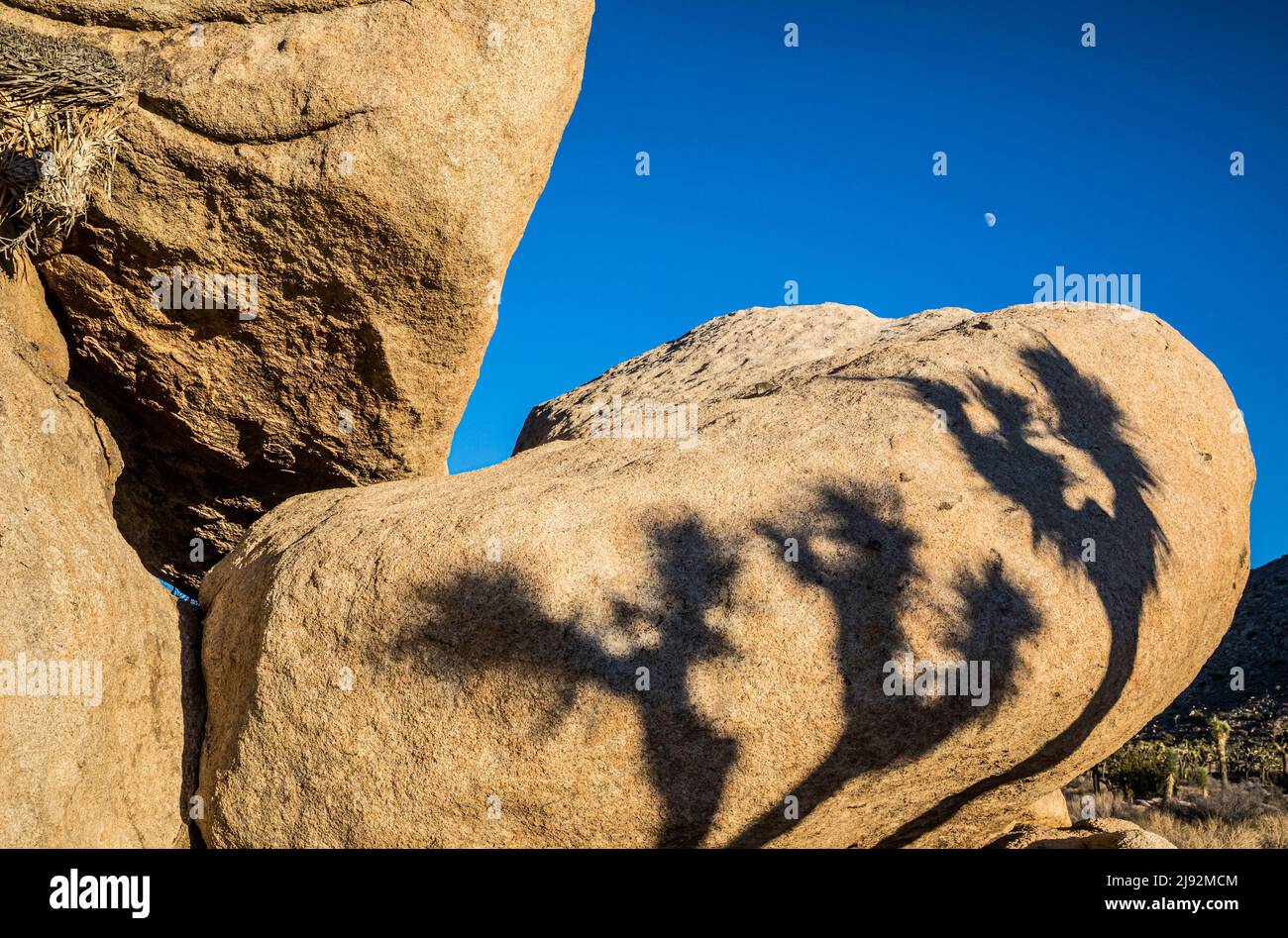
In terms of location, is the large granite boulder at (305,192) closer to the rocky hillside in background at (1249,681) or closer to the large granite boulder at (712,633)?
the large granite boulder at (712,633)

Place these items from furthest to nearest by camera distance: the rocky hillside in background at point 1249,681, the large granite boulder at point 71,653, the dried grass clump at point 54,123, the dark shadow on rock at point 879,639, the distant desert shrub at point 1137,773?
the rocky hillside in background at point 1249,681 < the distant desert shrub at point 1137,773 < the dried grass clump at point 54,123 < the dark shadow on rock at point 879,639 < the large granite boulder at point 71,653

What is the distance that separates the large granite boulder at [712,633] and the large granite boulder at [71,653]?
27 centimetres

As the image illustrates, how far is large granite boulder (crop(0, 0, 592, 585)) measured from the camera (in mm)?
5125

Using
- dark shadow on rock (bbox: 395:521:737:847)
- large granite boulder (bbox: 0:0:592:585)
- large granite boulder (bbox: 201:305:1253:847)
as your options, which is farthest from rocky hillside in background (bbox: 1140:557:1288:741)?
large granite boulder (bbox: 0:0:592:585)

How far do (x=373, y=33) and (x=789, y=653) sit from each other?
12.1ft

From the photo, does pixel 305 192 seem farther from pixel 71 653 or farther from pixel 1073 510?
pixel 1073 510

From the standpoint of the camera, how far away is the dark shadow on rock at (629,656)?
167 inches

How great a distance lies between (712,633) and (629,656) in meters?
0.37

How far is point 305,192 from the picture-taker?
517 cm

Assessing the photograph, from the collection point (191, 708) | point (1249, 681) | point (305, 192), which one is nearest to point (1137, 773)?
point (1249, 681)

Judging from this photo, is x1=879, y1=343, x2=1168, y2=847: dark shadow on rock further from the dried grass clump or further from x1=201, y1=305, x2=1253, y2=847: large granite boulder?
the dried grass clump

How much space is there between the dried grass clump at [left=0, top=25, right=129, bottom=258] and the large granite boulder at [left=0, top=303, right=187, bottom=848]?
2.21 feet

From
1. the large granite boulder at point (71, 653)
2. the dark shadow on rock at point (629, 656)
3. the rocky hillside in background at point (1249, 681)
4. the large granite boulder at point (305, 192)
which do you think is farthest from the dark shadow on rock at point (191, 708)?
the rocky hillside in background at point (1249, 681)
